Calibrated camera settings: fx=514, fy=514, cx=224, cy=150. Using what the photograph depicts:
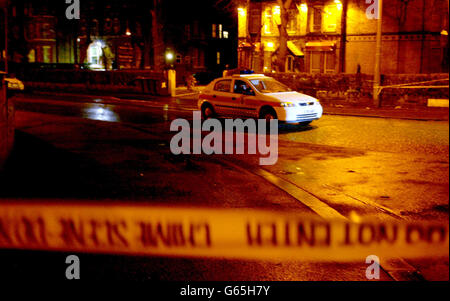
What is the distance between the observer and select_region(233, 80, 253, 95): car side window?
53.8 feet

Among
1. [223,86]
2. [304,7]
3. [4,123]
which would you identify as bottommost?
[4,123]

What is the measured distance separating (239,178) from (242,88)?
24.3 ft

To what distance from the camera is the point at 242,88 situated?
54.5ft

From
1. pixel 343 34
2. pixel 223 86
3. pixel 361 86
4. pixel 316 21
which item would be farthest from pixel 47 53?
pixel 223 86

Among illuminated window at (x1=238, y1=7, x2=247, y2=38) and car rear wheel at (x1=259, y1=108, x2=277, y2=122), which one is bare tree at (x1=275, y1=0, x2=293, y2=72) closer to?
illuminated window at (x1=238, y1=7, x2=247, y2=38)

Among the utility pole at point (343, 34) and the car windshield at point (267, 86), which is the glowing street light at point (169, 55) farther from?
the car windshield at point (267, 86)

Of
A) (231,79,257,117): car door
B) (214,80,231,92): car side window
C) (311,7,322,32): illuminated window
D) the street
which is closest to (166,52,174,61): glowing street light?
(311,7,322,32): illuminated window

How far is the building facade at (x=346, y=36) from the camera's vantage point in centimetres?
3559

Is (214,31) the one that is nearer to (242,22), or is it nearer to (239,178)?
(242,22)

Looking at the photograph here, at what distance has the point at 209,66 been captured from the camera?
53688 mm

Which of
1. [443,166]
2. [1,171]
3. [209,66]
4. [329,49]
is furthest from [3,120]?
[209,66]

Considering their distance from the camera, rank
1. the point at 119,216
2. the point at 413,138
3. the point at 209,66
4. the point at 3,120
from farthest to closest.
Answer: the point at 209,66, the point at 413,138, the point at 3,120, the point at 119,216
